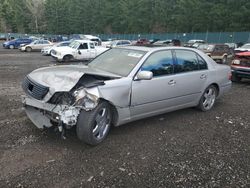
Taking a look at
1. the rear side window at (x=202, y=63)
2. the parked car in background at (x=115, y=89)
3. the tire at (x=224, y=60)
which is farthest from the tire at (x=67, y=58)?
the rear side window at (x=202, y=63)

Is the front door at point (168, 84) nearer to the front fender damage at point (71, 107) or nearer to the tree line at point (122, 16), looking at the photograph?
the front fender damage at point (71, 107)

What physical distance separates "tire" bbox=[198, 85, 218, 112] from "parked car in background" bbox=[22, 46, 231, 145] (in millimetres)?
53

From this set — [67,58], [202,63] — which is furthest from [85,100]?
[67,58]

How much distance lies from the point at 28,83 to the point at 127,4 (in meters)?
68.4

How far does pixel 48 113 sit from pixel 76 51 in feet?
49.0

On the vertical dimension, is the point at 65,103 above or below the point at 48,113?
above

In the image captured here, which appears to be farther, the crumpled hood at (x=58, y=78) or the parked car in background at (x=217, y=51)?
the parked car in background at (x=217, y=51)

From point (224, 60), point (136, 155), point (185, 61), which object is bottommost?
point (224, 60)

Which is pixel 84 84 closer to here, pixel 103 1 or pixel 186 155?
pixel 186 155

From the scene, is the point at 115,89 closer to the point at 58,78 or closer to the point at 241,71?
the point at 58,78

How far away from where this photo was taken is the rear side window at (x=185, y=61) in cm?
555

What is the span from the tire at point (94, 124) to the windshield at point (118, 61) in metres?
0.85

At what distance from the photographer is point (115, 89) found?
14.3ft

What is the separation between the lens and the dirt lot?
3432mm
